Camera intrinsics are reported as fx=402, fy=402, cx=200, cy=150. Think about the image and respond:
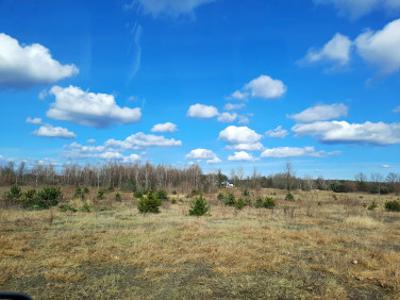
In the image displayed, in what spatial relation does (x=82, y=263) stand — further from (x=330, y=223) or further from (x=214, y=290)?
(x=330, y=223)

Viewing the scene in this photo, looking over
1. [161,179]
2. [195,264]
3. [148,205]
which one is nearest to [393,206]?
[148,205]

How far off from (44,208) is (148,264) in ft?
59.9

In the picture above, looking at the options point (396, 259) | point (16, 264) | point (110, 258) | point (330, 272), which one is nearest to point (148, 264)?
point (110, 258)

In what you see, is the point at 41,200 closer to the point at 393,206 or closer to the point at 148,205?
the point at 148,205

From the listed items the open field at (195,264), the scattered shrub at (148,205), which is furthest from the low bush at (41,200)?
the open field at (195,264)

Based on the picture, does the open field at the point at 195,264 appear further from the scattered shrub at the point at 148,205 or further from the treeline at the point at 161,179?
the treeline at the point at 161,179

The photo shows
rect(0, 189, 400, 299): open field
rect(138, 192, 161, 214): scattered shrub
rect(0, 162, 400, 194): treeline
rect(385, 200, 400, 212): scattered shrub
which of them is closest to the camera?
rect(0, 189, 400, 299): open field

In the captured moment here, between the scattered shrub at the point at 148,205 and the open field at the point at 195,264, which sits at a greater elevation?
the scattered shrub at the point at 148,205

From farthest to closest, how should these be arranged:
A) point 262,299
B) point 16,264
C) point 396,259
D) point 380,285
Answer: point 396,259, point 16,264, point 380,285, point 262,299

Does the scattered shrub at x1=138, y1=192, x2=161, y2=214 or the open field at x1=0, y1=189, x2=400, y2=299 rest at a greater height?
the scattered shrub at x1=138, y1=192, x2=161, y2=214

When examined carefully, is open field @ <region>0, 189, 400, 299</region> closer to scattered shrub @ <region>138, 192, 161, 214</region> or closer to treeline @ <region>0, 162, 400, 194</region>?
scattered shrub @ <region>138, 192, 161, 214</region>

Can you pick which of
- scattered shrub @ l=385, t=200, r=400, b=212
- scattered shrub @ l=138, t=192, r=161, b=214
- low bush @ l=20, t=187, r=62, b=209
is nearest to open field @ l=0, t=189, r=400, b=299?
scattered shrub @ l=138, t=192, r=161, b=214

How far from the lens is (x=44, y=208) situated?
26.2 m

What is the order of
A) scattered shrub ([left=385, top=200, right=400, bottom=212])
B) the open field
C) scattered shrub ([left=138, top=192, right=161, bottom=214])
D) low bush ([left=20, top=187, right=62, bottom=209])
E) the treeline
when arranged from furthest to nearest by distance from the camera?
1. the treeline
2. scattered shrub ([left=385, top=200, right=400, bottom=212])
3. low bush ([left=20, top=187, right=62, bottom=209])
4. scattered shrub ([left=138, top=192, right=161, bottom=214])
5. the open field
